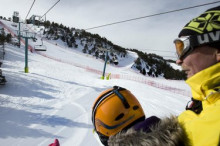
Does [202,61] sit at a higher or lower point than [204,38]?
lower

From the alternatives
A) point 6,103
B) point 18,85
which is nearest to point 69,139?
point 6,103

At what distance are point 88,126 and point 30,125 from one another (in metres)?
2.28

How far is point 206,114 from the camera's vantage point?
2.99 ft

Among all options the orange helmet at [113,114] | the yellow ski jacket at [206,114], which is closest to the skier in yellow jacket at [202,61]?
the yellow ski jacket at [206,114]

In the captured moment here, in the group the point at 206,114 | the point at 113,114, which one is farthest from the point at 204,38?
the point at 113,114

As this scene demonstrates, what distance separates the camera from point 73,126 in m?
6.37

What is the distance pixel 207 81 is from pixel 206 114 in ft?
1.03

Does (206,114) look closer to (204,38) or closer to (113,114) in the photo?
(204,38)

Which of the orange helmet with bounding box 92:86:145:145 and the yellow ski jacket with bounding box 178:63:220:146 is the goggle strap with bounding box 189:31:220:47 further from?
the orange helmet with bounding box 92:86:145:145

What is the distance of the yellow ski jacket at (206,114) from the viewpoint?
84 centimetres

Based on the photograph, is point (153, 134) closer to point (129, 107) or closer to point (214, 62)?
point (214, 62)

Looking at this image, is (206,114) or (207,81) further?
(207,81)

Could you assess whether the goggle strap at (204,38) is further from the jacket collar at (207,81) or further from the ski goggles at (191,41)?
the jacket collar at (207,81)

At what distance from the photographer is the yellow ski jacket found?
0.84 m
